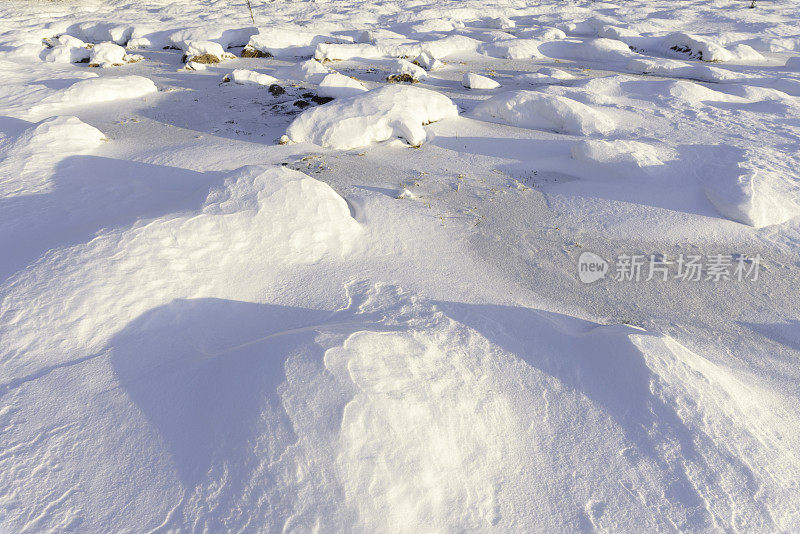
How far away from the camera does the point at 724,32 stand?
12.6 metres

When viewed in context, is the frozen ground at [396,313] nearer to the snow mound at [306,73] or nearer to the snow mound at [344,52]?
the snow mound at [306,73]

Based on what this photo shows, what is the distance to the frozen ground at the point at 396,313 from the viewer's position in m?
2.20

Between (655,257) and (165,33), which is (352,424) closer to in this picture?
(655,257)

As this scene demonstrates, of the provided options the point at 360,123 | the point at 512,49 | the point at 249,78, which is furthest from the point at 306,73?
the point at 512,49

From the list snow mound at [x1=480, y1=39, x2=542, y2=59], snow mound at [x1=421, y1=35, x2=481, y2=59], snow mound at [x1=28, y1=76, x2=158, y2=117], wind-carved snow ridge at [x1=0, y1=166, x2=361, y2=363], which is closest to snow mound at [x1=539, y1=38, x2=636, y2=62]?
snow mound at [x1=480, y1=39, x2=542, y2=59]

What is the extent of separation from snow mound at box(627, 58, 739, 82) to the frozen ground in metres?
1.36

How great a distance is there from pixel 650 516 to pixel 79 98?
31.2ft

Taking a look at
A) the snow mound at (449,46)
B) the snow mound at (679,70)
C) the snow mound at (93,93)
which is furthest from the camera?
the snow mound at (449,46)

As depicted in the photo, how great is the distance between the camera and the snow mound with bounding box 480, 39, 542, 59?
1121 cm

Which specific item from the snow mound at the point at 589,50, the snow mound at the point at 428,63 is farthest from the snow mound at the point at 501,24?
the snow mound at the point at 428,63

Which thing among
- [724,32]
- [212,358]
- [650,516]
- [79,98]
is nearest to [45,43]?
[79,98]

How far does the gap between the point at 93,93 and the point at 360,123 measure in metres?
5.03

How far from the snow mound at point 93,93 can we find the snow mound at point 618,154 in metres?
7.66

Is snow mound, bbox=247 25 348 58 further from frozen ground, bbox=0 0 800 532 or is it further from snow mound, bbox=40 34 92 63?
frozen ground, bbox=0 0 800 532
